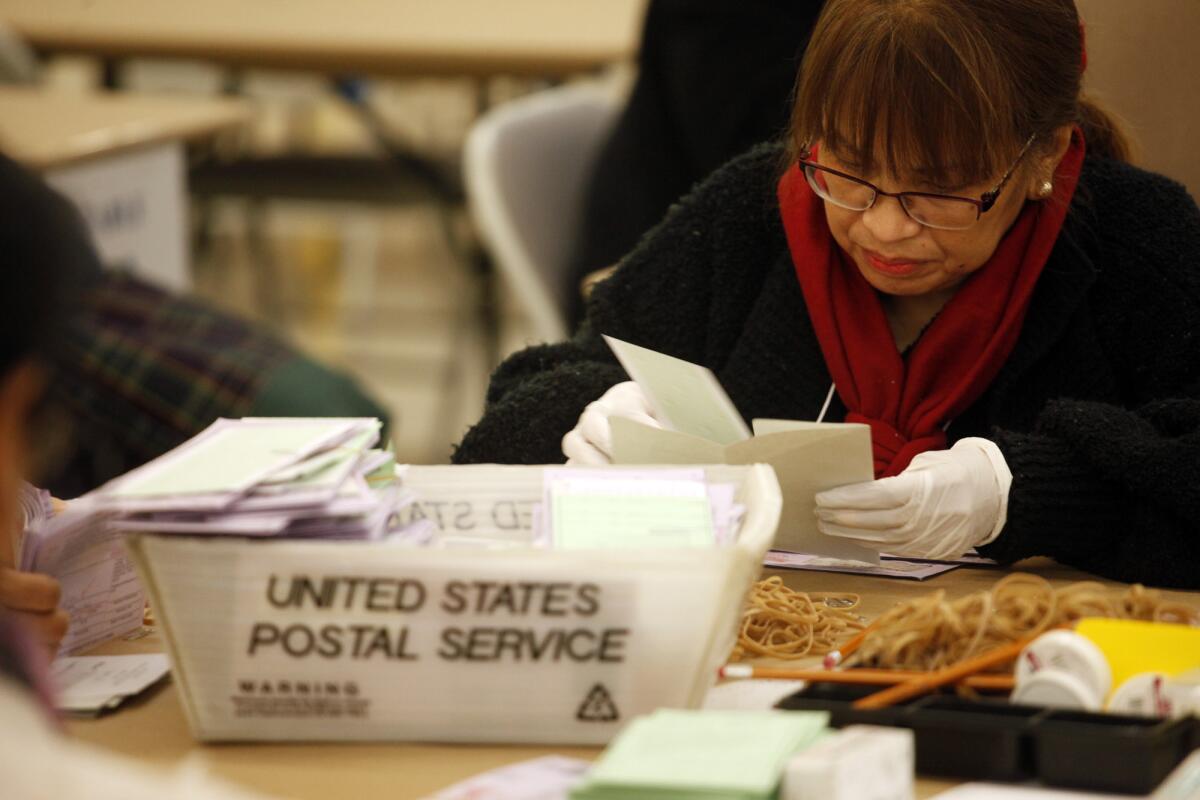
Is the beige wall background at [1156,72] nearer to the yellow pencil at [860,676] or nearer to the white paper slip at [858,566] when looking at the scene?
the white paper slip at [858,566]

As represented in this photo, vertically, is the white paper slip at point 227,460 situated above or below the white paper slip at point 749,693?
above

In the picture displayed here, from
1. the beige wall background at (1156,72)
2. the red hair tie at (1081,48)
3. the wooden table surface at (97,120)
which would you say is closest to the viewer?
the red hair tie at (1081,48)

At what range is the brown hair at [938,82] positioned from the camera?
1.17 meters

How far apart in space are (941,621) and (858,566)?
302 millimetres

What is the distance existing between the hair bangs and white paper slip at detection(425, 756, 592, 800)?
61 cm

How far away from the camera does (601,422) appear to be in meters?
1.22

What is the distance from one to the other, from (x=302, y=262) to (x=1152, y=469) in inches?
199

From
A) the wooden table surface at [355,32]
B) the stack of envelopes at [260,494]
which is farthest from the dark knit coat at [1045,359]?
the wooden table surface at [355,32]

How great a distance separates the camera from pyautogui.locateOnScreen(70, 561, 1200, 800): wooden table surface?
2.62 ft

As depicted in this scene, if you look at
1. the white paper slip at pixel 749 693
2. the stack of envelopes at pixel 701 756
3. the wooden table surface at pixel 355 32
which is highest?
the wooden table surface at pixel 355 32

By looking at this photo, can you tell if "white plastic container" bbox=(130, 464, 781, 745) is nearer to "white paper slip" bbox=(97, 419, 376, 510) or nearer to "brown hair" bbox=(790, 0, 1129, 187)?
"white paper slip" bbox=(97, 419, 376, 510)

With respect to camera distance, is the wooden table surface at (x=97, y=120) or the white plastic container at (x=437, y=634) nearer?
the white plastic container at (x=437, y=634)

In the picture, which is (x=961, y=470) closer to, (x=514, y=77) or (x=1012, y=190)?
(x=1012, y=190)

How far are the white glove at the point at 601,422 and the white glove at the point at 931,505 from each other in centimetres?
16
